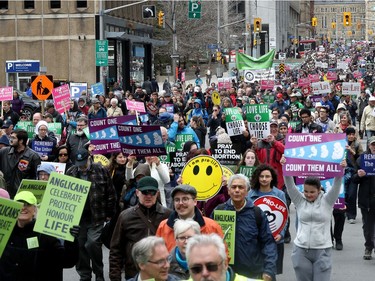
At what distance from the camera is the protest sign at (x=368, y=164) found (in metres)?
13.3

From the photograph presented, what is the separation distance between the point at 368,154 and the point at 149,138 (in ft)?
10.4

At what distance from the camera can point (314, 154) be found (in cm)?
1051

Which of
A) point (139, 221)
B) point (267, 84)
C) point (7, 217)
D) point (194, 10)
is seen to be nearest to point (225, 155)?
point (139, 221)

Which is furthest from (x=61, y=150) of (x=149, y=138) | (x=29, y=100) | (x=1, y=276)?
(x=29, y=100)

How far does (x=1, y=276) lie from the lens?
7738mm

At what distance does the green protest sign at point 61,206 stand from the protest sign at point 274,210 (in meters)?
2.44

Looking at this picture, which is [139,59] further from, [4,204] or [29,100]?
[4,204]

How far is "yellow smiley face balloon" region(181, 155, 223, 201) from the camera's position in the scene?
10625 millimetres

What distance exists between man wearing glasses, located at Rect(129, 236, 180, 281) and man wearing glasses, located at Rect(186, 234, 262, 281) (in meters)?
0.94

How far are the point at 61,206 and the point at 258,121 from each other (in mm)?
9384

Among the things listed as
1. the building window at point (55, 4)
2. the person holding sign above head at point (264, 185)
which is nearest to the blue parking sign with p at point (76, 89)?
the person holding sign above head at point (264, 185)

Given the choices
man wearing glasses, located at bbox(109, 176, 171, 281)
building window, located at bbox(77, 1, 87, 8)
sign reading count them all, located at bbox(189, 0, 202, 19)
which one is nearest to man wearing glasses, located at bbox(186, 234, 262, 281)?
man wearing glasses, located at bbox(109, 176, 171, 281)

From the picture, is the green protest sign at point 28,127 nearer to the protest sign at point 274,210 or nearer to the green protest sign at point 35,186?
the protest sign at point 274,210

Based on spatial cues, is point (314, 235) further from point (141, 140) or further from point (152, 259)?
point (152, 259)
